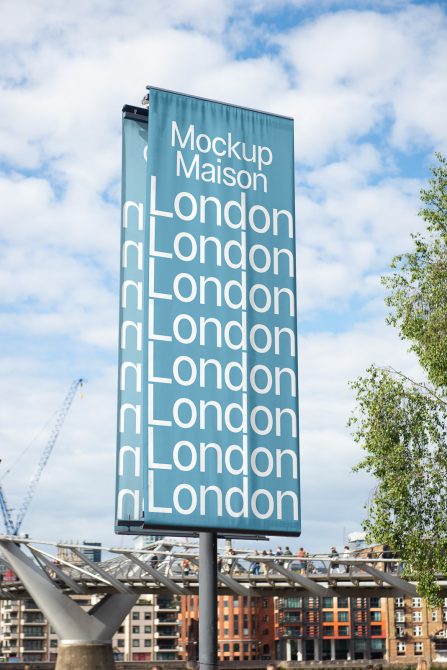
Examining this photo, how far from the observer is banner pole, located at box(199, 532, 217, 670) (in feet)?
82.0

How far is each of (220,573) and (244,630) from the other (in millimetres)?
122232

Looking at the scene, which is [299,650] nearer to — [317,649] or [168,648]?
[317,649]

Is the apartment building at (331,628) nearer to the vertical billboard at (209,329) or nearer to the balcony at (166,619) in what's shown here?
the balcony at (166,619)

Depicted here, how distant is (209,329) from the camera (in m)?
25.3

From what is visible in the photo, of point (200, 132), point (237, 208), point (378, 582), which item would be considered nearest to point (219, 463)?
point (237, 208)

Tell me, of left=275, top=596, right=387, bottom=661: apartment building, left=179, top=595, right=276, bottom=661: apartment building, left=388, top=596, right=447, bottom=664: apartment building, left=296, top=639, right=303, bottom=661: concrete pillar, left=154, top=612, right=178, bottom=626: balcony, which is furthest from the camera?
left=154, top=612, right=178, bottom=626: balcony

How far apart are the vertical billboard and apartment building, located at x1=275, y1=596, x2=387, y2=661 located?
14782 centimetres

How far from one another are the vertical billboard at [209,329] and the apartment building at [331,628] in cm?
14782

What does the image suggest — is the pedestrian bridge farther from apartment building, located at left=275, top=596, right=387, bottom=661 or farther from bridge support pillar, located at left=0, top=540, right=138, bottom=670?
apartment building, located at left=275, top=596, right=387, bottom=661

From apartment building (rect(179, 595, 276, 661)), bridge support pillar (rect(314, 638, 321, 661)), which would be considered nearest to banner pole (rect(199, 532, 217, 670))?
apartment building (rect(179, 595, 276, 661))

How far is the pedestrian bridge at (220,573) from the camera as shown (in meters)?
54.9

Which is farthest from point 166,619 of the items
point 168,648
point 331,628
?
point 331,628

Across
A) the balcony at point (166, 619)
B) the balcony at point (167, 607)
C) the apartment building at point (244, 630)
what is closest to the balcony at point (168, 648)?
the balcony at point (166, 619)

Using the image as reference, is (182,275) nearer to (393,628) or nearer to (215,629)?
(215,629)
